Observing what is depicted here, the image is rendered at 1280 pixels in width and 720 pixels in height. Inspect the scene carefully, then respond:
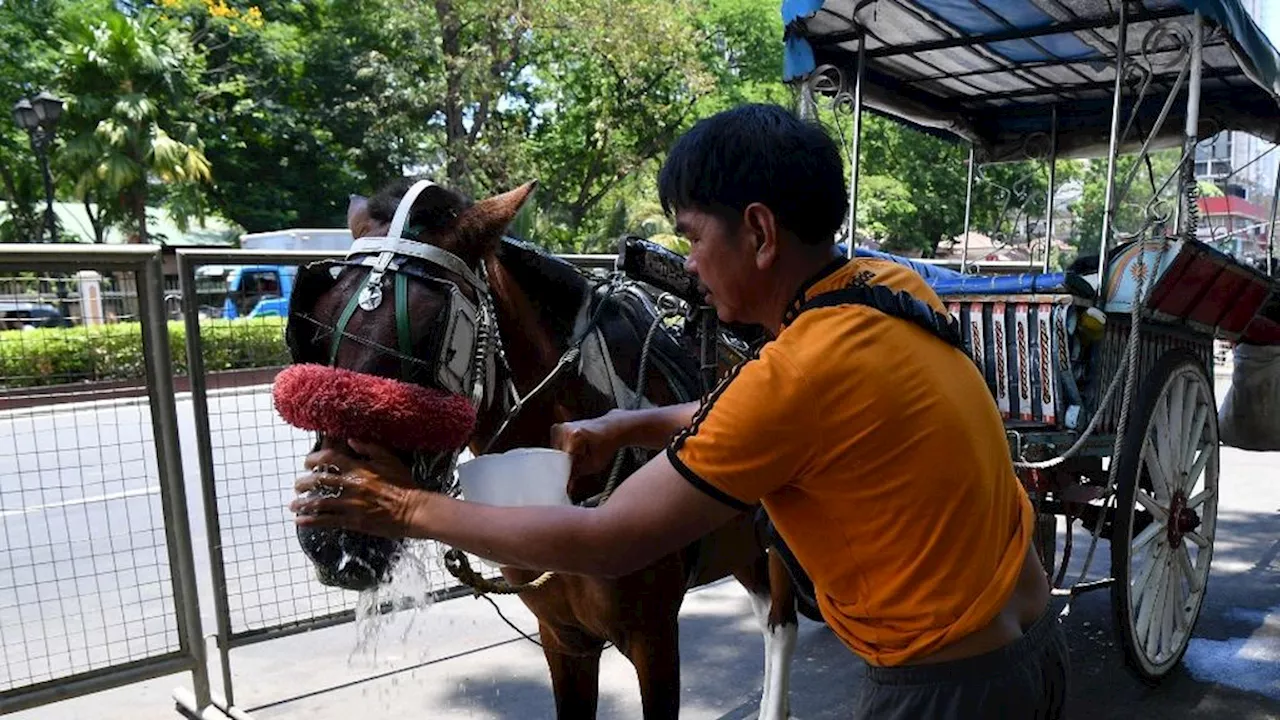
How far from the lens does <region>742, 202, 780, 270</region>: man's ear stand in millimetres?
1317

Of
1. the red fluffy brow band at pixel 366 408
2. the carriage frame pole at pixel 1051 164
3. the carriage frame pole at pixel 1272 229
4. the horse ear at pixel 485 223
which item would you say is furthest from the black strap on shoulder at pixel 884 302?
the carriage frame pole at pixel 1272 229

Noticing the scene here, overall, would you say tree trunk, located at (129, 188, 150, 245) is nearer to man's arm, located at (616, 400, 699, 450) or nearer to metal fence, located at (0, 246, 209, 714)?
metal fence, located at (0, 246, 209, 714)

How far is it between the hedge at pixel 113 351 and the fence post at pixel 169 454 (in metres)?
0.07

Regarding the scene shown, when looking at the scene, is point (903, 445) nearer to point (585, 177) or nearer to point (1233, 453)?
point (1233, 453)

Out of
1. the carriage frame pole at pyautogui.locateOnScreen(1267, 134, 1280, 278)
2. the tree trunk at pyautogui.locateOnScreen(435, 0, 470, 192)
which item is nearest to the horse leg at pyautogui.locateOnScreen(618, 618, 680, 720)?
the carriage frame pole at pyautogui.locateOnScreen(1267, 134, 1280, 278)

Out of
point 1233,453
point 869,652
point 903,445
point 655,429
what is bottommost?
point 1233,453

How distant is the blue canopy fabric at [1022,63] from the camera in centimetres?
424

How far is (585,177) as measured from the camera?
70.9 feet

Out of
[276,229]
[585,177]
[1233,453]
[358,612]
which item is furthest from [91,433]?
[276,229]

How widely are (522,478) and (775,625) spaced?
226 cm

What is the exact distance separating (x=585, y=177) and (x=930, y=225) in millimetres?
9165

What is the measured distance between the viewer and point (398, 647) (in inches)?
181

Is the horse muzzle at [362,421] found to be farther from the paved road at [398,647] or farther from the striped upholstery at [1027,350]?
the striped upholstery at [1027,350]

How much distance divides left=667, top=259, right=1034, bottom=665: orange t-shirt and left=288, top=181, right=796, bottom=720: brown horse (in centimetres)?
78
